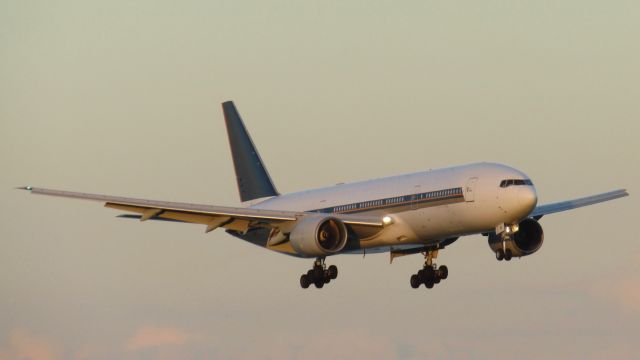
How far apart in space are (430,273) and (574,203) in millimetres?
9691

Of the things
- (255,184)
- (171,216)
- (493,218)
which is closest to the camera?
(493,218)

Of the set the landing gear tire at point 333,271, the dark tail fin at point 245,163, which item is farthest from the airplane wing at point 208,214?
the dark tail fin at point 245,163

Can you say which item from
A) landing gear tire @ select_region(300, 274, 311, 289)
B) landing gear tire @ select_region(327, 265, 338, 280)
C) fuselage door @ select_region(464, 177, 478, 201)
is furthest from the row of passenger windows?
landing gear tire @ select_region(300, 274, 311, 289)

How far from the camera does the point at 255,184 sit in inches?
3600

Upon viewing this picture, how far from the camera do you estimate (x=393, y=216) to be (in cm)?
7712

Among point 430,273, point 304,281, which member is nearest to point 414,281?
point 430,273

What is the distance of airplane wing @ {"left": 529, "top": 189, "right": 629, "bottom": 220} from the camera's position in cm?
8325

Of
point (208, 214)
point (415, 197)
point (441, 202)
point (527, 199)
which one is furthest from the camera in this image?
point (208, 214)

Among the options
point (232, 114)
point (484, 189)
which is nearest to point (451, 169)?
point (484, 189)

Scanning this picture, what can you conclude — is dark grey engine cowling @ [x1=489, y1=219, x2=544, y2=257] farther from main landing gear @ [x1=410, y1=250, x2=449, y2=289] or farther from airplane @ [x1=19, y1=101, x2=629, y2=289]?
main landing gear @ [x1=410, y1=250, x2=449, y2=289]

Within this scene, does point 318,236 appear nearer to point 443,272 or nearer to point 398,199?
point 398,199

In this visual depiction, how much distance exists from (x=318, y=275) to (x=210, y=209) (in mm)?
7787

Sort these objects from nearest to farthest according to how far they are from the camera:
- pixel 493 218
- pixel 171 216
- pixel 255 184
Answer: pixel 493 218 → pixel 171 216 → pixel 255 184

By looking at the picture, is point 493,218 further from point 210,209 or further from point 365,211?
point 210,209
